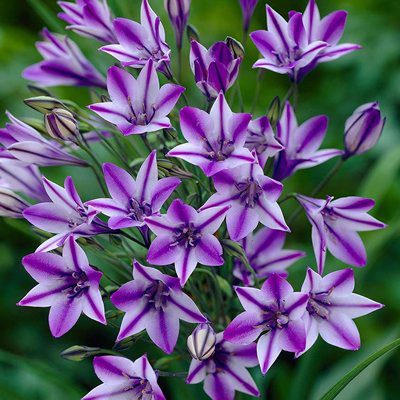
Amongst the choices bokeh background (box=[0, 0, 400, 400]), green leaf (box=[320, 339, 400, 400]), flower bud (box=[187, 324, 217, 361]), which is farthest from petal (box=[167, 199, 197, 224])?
bokeh background (box=[0, 0, 400, 400])

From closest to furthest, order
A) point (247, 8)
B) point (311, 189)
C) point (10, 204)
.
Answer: point (10, 204)
point (247, 8)
point (311, 189)

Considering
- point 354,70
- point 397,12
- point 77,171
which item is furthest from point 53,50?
point 397,12

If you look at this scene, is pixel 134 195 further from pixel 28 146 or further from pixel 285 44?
pixel 285 44

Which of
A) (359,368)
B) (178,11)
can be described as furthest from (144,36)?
(359,368)

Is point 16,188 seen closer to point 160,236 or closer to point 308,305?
point 160,236

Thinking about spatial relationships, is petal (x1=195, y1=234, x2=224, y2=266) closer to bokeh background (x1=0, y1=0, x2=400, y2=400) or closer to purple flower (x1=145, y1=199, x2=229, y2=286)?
purple flower (x1=145, y1=199, x2=229, y2=286)

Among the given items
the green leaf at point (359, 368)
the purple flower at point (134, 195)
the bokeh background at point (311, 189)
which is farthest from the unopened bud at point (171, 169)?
the bokeh background at point (311, 189)
